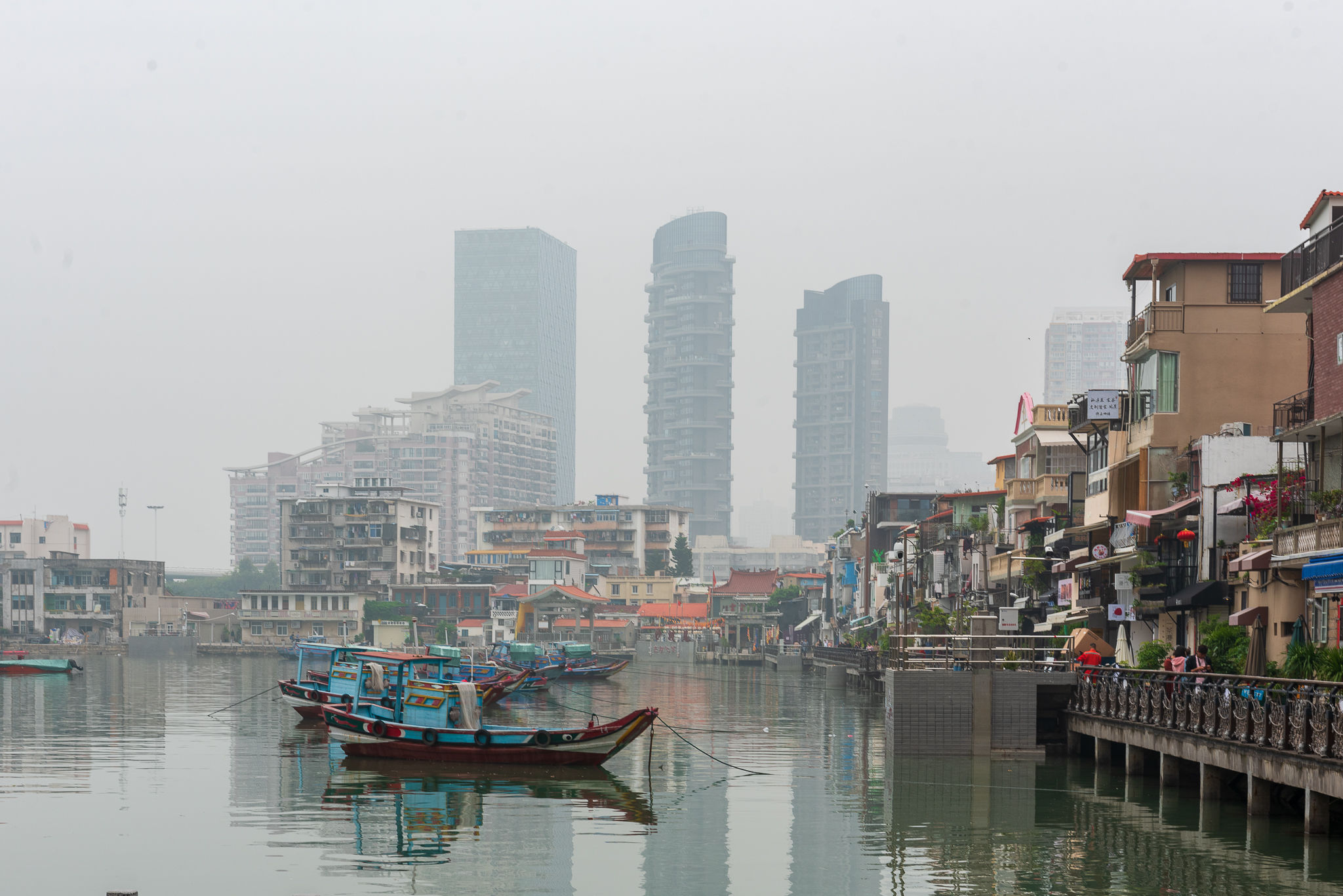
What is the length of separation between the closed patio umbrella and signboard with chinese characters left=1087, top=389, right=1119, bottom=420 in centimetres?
1637

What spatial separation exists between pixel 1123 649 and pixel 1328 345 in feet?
59.4

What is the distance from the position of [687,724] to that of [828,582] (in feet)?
270

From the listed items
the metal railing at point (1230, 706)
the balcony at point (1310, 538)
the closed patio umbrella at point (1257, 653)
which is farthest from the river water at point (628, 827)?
the balcony at point (1310, 538)

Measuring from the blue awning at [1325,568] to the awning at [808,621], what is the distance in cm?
11201

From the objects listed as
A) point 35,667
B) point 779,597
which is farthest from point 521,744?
point 779,597

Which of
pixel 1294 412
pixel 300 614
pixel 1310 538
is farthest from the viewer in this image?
pixel 300 614

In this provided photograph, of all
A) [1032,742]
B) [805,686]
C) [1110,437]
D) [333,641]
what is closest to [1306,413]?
[1032,742]

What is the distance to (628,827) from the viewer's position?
1182 inches

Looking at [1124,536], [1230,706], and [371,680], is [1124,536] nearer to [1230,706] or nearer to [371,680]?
[1230,706]

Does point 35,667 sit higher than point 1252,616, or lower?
lower

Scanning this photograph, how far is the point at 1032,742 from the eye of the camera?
37250mm

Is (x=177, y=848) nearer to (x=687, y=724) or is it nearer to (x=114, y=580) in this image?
(x=687, y=724)

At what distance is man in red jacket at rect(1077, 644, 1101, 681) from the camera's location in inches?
1523

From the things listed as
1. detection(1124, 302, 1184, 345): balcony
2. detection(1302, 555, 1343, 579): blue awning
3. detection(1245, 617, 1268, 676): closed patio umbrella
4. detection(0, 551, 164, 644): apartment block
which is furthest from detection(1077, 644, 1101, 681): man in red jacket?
detection(0, 551, 164, 644): apartment block
